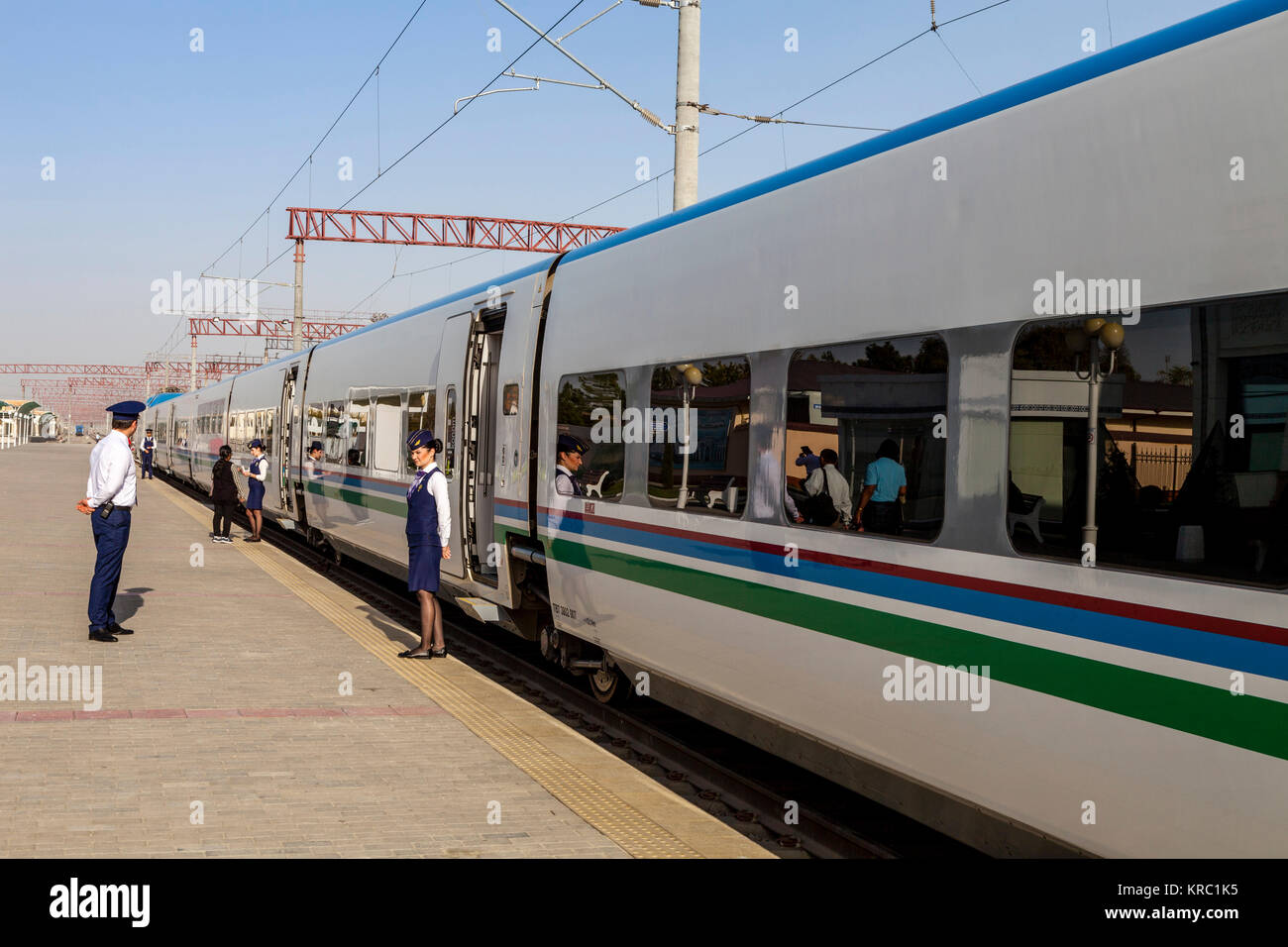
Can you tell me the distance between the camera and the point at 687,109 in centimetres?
1274

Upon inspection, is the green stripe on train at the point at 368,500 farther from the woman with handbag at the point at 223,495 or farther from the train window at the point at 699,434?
the train window at the point at 699,434

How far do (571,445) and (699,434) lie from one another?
2.14m

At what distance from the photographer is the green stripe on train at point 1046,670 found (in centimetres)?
338

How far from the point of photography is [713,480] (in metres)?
6.65

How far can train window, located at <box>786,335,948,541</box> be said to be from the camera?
15.9 feet

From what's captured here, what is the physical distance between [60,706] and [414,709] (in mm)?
2336

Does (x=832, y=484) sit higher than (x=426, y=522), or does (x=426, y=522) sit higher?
(x=832, y=484)

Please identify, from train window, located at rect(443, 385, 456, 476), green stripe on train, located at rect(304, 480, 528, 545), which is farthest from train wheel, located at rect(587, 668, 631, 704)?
train window, located at rect(443, 385, 456, 476)

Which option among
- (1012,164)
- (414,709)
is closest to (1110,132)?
(1012,164)

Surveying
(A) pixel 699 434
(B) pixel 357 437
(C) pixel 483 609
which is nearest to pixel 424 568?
(C) pixel 483 609

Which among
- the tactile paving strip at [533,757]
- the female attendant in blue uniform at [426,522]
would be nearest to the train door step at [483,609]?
the female attendant in blue uniform at [426,522]

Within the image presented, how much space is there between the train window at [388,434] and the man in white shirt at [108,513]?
3.74 meters

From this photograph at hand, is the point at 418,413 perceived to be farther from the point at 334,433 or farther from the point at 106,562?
the point at 334,433

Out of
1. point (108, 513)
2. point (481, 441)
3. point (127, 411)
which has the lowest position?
point (108, 513)
